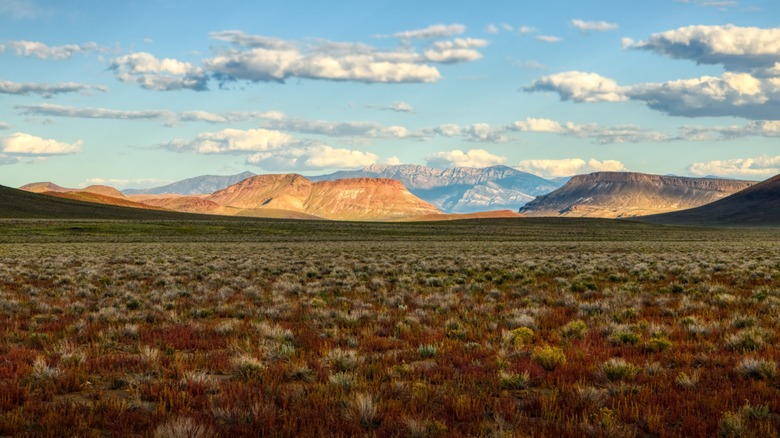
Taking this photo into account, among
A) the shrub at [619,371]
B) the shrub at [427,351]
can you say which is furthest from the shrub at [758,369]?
the shrub at [427,351]

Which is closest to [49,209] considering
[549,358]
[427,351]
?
[427,351]

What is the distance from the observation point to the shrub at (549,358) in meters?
8.75

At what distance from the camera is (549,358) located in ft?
28.9

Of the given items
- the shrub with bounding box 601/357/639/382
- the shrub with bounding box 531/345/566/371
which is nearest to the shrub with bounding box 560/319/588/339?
the shrub with bounding box 531/345/566/371

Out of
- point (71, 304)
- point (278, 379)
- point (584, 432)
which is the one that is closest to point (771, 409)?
point (584, 432)

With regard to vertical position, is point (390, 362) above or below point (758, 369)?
below

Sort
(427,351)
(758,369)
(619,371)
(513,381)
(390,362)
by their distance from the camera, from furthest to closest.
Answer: (427,351), (390,362), (619,371), (758,369), (513,381)

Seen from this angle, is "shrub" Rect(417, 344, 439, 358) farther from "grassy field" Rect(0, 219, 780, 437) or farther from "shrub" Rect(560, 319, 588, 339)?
"shrub" Rect(560, 319, 588, 339)

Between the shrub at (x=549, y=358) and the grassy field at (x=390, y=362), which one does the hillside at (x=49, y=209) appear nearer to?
the grassy field at (x=390, y=362)

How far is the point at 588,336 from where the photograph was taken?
36.6 feet

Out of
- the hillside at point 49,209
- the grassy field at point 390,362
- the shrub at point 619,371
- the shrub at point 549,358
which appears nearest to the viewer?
the grassy field at point 390,362

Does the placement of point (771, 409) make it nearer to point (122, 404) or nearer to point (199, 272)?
point (122, 404)

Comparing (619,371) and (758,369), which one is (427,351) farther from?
(758,369)

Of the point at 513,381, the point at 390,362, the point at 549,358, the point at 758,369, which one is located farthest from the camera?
the point at 390,362
